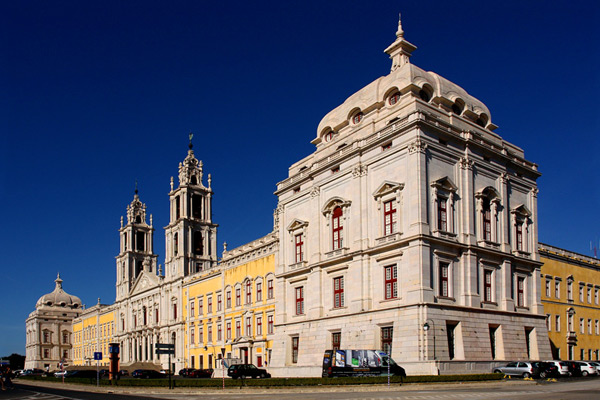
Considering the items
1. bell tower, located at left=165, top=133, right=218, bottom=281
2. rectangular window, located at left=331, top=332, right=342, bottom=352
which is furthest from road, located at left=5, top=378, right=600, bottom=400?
bell tower, located at left=165, top=133, right=218, bottom=281

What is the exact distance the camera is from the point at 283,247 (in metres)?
55.7

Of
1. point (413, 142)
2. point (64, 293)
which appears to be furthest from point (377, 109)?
point (64, 293)

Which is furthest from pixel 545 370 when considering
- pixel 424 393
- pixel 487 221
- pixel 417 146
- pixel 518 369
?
pixel 417 146

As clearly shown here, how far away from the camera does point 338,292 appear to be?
1908 inches

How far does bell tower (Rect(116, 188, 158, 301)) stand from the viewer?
114375mm

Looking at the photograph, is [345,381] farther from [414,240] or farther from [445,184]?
[445,184]

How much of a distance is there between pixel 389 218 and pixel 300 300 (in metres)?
12.3

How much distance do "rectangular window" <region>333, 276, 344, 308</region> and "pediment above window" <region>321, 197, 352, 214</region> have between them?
533 centimetres

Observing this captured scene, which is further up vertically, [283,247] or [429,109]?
[429,109]

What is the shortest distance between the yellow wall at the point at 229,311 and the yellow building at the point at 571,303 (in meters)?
25.6

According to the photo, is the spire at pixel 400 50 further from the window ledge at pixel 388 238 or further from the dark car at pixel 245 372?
the dark car at pixel 245 372

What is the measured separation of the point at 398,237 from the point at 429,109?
10.2m

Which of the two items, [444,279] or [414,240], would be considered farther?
[444,279]

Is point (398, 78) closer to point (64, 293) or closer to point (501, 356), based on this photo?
point (501, 356)
